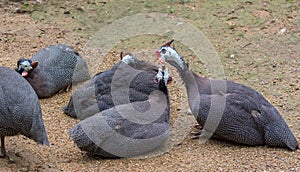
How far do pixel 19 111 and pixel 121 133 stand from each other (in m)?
0.92

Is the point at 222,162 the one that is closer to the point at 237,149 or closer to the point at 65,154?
the point at 237,149

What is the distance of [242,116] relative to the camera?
203 inches

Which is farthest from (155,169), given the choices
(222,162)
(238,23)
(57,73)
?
(238,23)

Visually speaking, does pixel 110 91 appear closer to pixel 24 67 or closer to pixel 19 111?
pixel 24 67

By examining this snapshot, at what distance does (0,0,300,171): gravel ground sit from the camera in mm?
4797

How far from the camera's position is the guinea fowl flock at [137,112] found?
15.1ft

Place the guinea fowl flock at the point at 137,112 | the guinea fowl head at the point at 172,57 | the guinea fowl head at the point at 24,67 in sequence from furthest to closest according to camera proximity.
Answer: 1. the guinea fowl head at the point at 24,67
2. the guinea fowl head at the point at 172,57
3. the guinea fowl flock at the point at 137,112

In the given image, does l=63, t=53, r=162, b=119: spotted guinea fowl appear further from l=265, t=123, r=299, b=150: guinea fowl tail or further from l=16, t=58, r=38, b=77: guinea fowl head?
l=265, t=123, r=299, b=150: guinea fowl tail

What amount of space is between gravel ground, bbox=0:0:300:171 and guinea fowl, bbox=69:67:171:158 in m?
0.10

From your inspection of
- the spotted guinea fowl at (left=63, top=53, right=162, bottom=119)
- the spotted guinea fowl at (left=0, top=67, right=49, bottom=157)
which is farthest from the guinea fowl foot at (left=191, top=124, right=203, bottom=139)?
the spotted guinea fowl at (left=0, top=67, right=49, bottom=157)

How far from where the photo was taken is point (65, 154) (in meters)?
5.07

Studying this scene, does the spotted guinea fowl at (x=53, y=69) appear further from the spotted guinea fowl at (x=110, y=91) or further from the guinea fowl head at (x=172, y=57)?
the guinea fowl head at (x=172, y=57)

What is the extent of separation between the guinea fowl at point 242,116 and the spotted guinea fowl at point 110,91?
651mm

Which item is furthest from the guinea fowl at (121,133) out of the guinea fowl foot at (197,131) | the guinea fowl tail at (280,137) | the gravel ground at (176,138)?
the guinea fowl tail at (280,137)
